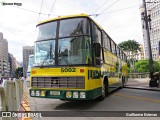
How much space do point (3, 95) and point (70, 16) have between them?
5207 millimetres

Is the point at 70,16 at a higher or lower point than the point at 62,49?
higher

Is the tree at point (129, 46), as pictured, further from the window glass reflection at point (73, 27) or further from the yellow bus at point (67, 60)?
the window glass reflection at point (73, 27)

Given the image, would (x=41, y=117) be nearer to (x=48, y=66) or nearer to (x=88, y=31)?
(x=48, y=66)

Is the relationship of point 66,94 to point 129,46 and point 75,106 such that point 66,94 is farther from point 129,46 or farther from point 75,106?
point 129,46

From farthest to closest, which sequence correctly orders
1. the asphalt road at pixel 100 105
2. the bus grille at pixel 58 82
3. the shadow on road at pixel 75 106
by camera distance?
the shadow on road at pixel 75 106
the asphalt road at pixel 100 105
the bus grille at pixel 58 82

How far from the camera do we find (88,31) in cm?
921

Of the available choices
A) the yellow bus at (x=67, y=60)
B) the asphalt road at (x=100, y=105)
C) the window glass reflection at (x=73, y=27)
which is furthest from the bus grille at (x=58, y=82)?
the window glass reflection at (x=73, y=27)

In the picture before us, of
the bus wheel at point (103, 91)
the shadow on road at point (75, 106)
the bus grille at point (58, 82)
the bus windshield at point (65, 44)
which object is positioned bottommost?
the shadow on road at point (75, 106)

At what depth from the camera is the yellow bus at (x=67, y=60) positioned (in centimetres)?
872

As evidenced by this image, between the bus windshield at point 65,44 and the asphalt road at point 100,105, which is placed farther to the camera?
the asphalt road at point 100,105

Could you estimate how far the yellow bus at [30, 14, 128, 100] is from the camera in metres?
8.72

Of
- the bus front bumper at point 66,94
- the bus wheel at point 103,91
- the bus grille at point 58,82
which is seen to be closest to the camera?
the bus front bumper at point 66,94

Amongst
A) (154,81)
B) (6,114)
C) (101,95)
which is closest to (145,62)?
(154,81)

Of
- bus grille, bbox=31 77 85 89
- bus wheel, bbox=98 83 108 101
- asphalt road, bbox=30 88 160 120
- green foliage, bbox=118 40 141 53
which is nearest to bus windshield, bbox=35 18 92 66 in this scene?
bus grille, bbox=31 77 85 89
